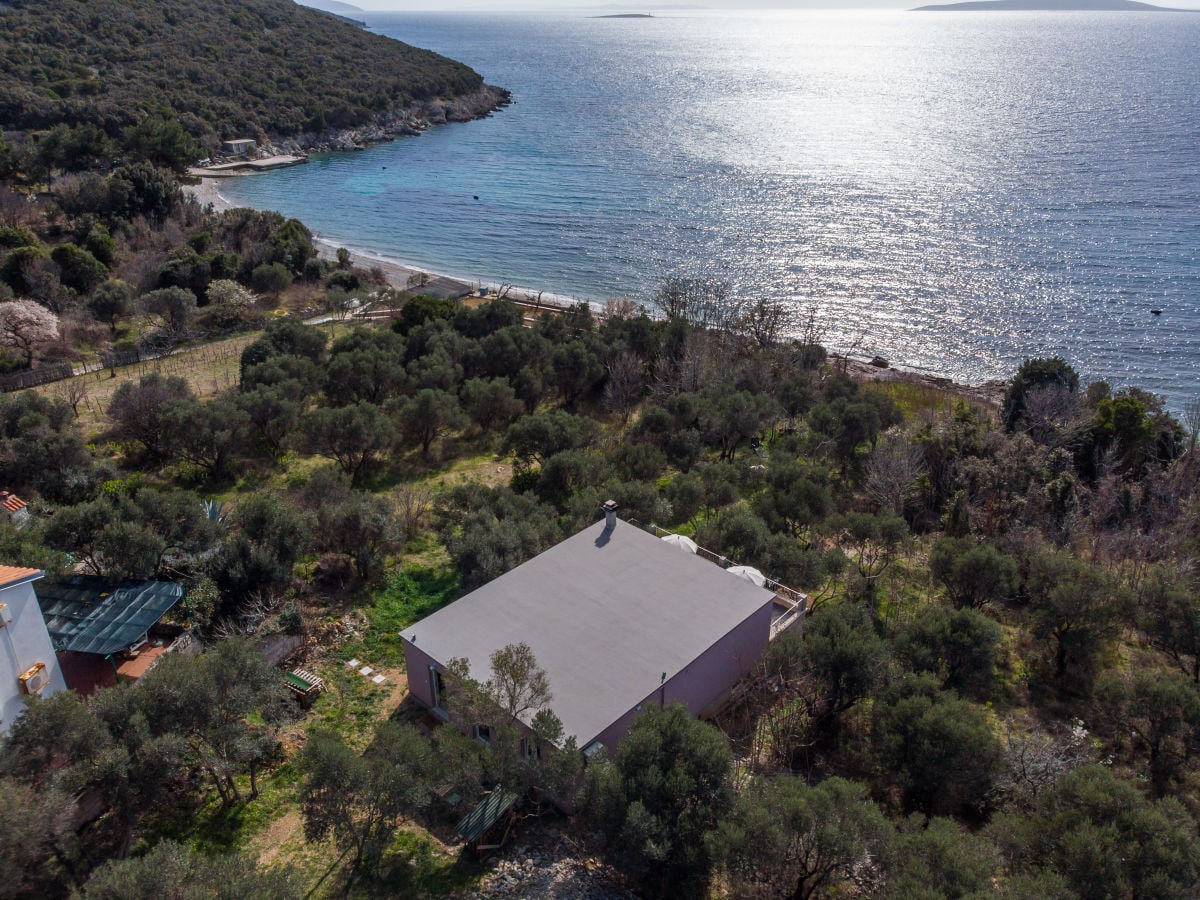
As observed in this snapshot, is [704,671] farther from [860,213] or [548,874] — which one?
[860,213]

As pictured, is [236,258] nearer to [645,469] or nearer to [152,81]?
[645,469]

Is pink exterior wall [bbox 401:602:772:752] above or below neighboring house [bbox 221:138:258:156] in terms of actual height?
below

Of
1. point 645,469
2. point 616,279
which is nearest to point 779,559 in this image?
point 645,469

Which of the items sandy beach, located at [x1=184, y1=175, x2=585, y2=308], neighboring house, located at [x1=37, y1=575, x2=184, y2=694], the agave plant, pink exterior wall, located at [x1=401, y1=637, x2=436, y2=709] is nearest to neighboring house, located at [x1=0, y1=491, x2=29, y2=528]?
neighboring house, located at [x1=37, y1=575, x2=184, y2=694]

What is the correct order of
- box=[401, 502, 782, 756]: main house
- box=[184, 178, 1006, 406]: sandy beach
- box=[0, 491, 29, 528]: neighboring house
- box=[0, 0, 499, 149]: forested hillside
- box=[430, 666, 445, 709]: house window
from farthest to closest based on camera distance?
box=[0, 0, 499, 149]: forested hillside
box=[184, 178, 1006, 406]: sandy beach
box=[0, 491, 29, 528]: neighboring house
box=[430, 666, 445, 709]: house window
box=[401, 502, 782, 756]: main house

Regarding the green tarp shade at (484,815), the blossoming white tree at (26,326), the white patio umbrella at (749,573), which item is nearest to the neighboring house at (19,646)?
the green tarp shade at (484,815)

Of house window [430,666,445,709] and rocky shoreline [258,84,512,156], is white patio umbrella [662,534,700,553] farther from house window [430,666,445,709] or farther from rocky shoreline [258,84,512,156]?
rocky shoreline [258,84,512,156]
